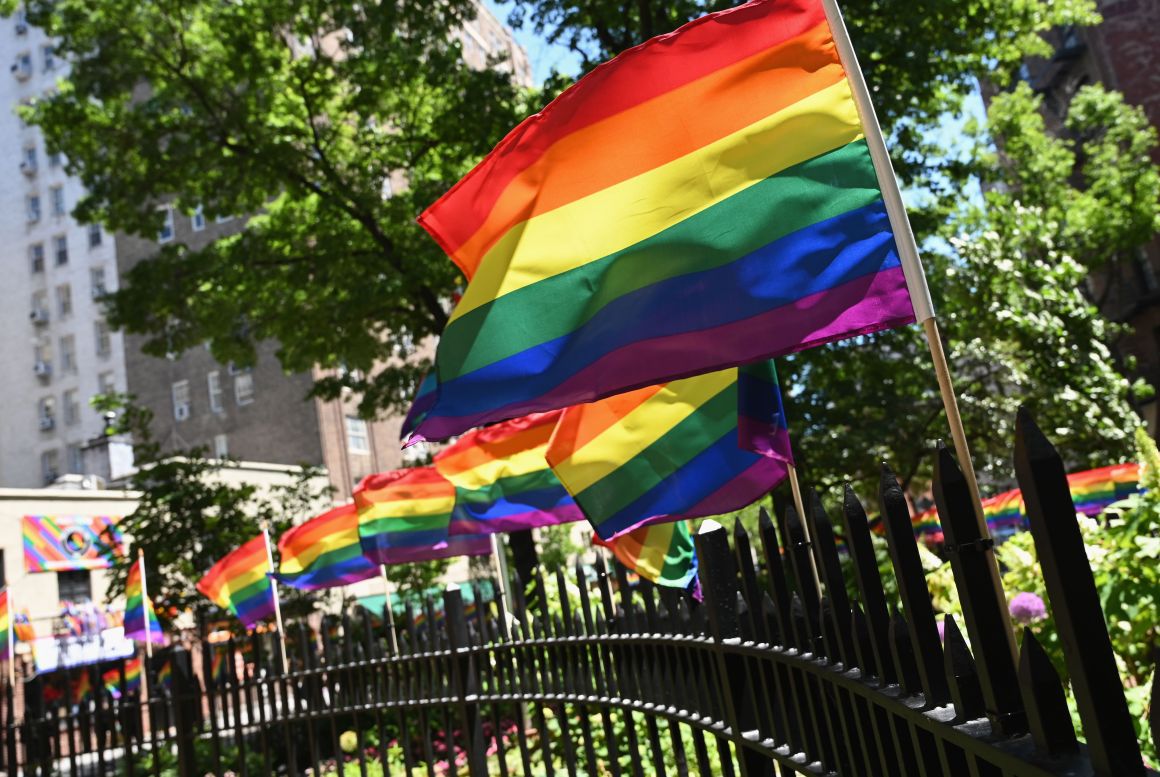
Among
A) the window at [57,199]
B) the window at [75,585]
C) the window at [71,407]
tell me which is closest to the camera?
the window at [75,585]

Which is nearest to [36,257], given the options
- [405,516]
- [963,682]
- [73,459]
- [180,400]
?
[73,459]

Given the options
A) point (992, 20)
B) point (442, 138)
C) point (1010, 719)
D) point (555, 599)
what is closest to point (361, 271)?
point (442, 138)

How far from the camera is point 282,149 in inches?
723

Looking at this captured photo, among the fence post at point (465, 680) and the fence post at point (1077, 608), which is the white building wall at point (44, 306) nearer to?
the fence post at point (465, 680)

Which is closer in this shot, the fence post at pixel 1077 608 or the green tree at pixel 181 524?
the fence post at pixel 1077 608

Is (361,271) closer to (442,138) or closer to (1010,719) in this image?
(442,138)

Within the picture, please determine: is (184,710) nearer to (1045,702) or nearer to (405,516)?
(405,516)

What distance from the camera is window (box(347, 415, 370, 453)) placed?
45.5 metres

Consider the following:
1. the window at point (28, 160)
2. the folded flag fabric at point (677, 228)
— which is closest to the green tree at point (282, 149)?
the folded flag fabric at point (677, 228)

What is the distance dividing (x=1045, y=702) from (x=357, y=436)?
149ft

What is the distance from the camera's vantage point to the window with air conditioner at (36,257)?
6347 centimetres

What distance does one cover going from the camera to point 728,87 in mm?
3939

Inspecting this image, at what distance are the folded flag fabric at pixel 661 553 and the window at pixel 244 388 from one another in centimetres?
4174

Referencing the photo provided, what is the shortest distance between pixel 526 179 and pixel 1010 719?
2897 millimetres
